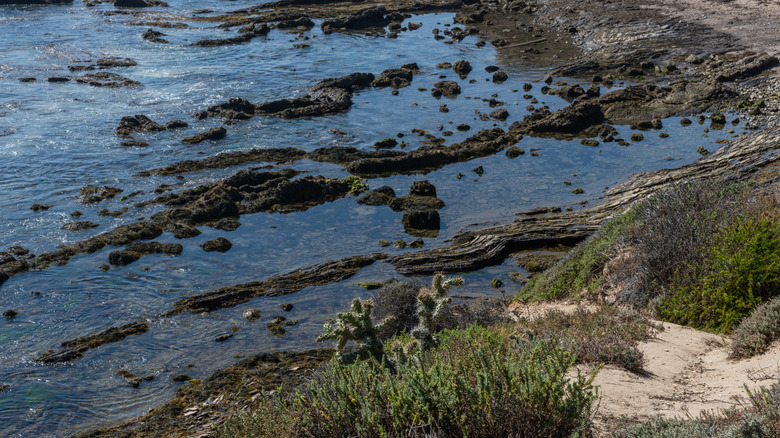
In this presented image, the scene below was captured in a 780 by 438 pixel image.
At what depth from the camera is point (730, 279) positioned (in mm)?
8094

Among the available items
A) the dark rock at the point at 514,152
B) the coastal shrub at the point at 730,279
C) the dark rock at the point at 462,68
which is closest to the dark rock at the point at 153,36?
the dark rock at the point at 462,68

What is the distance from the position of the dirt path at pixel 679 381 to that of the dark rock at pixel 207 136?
21.5m

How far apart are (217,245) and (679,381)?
540 inches

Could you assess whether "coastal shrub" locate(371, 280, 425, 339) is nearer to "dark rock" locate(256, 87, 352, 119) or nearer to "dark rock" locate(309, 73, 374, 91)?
"dark rock" locate(256, 87, 352, 119)

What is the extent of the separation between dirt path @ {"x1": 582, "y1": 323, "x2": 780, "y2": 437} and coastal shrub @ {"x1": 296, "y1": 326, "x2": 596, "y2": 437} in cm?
70

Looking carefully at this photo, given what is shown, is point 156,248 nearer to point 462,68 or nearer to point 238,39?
point 462,68

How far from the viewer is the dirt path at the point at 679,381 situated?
5.63m

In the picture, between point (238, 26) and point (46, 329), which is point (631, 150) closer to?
point (46, 329)

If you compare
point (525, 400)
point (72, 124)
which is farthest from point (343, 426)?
point (72, 124)

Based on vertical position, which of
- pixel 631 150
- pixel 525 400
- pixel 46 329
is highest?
pixel 525 400

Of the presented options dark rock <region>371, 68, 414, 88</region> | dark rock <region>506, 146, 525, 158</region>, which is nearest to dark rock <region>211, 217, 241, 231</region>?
dark rock <region>506, 146, 525, 158</region>

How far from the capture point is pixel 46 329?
45.1 feet

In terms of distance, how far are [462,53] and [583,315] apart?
1293 inches

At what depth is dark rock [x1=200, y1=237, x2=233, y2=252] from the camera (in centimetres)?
1745
